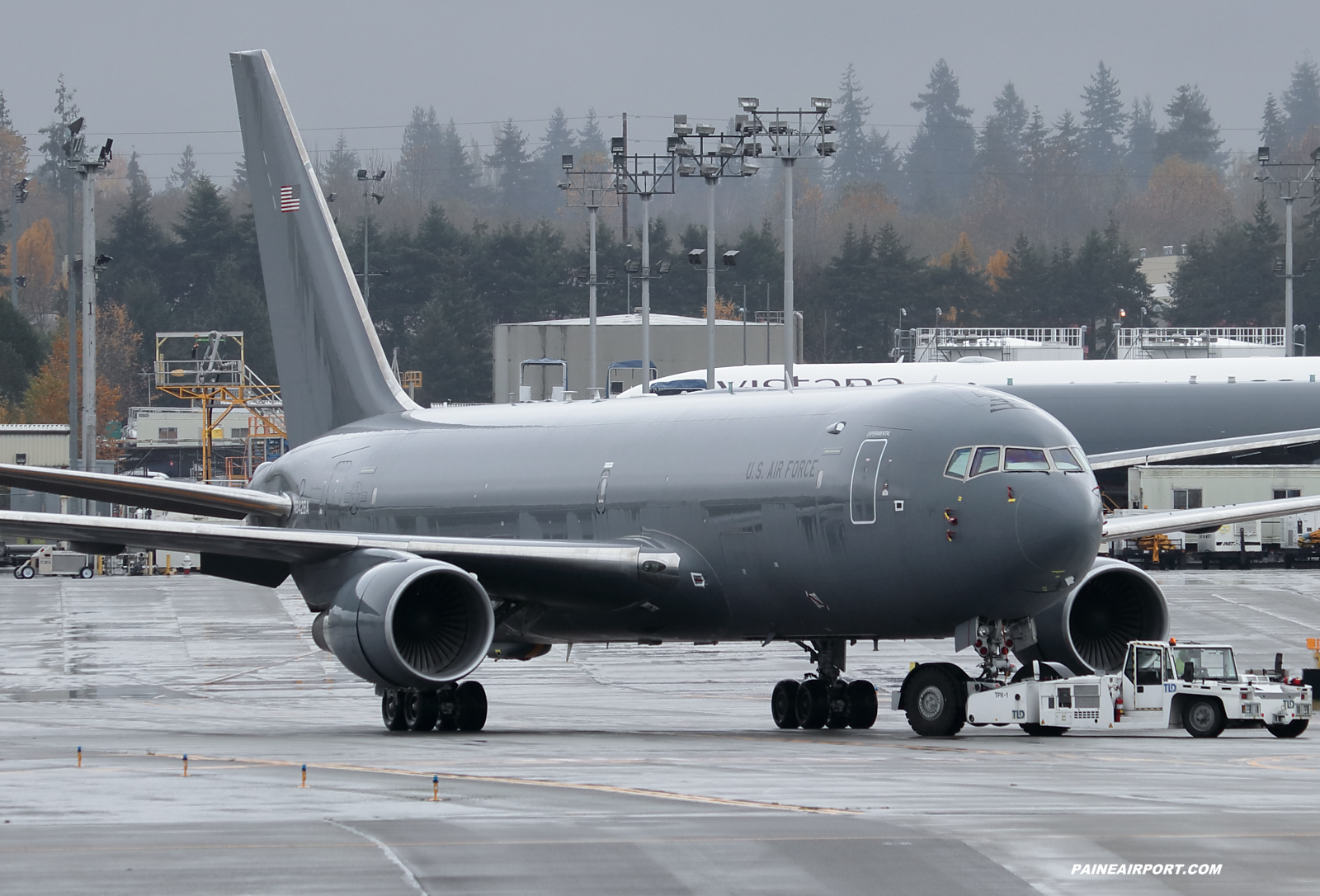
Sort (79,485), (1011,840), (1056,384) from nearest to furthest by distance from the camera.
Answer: (1011,840) → (79,485) → (1056,384)

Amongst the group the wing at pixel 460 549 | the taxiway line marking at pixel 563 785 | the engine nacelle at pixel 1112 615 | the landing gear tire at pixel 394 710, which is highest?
the wing at pixel 460 549

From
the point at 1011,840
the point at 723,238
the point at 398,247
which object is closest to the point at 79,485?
the point at 1011,840

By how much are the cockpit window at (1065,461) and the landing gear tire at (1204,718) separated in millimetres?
3603

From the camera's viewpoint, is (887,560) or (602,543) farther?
(602,543)

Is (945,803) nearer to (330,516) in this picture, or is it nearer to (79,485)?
(79,485)

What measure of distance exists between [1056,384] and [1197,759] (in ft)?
201

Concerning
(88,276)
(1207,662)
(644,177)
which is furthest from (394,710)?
(644,177)

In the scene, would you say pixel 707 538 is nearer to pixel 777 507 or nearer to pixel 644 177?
pixel 777 507

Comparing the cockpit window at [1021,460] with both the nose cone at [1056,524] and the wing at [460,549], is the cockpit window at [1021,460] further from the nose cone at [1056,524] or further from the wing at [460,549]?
the wing at [460,549]

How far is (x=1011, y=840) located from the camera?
46.9 feet

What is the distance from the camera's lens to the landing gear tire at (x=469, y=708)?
2773cm

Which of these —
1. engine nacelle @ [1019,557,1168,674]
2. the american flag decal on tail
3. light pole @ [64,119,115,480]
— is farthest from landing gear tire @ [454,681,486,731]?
light pole @ [64,119,115,480]

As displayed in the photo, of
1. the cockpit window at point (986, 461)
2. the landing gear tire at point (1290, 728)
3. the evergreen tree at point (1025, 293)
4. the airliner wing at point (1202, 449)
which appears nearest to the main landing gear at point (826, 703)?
the cockpit window at point (986, 461)

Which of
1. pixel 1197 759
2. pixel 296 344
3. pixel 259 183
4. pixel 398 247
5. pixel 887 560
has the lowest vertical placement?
pixel 1197 759
